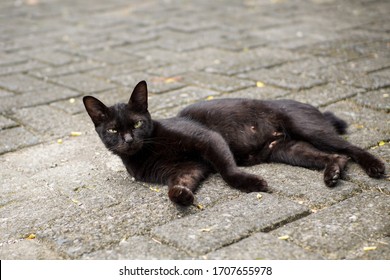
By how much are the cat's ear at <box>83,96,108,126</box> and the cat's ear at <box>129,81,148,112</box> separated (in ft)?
0.54

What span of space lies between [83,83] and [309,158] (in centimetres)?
297

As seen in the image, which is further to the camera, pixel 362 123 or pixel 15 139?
pixel 15 139

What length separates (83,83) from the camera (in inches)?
212

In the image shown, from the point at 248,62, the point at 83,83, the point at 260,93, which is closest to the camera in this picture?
the point at 260,93

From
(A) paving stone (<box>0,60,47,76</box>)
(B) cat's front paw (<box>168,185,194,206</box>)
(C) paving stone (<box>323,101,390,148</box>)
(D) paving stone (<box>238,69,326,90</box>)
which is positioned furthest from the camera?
(A) paving stone (<box>0,60,47,76</box>)

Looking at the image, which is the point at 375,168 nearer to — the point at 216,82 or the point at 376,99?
the point at 376,99

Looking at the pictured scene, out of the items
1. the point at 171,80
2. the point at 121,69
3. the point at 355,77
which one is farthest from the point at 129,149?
the point at 121,69

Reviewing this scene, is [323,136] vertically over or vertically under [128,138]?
under

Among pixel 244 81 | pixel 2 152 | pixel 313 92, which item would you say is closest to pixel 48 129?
pixel 2 152

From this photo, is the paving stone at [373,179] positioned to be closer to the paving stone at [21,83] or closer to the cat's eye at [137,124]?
the cat's eye at [137,124]

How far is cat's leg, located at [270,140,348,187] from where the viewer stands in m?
2.88

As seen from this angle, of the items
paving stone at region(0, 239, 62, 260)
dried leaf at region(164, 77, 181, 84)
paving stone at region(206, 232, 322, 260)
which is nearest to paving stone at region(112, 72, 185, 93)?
dried leaf at region(164, 77, 181, 84)

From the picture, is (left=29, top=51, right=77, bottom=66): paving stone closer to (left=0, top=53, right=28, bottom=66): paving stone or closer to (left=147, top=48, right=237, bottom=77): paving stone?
(left=0, top=53, right=28, bottom=66): paving stone
